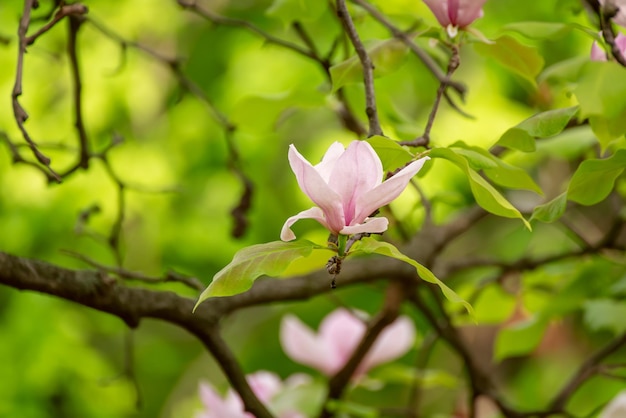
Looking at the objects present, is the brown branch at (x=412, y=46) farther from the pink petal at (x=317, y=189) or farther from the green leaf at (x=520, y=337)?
the green leaf at (x=520, y=337)

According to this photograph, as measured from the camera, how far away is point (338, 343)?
48.0 inches

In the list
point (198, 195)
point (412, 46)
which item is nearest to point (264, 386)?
point (412, 46)

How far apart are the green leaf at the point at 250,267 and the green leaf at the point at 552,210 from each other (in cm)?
16

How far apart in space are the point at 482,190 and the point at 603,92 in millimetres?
149

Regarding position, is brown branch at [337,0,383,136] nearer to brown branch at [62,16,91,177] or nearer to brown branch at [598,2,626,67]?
brown branch at [598,2,626,67]

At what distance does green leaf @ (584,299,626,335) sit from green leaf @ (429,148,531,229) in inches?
18.5

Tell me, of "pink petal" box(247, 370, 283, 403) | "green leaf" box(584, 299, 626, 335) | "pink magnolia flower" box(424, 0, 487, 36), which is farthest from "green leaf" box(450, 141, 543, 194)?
"pink petal" box(247, 370, 283, 403)

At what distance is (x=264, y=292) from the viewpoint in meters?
0.83

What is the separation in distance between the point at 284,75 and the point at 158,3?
15.7 inches

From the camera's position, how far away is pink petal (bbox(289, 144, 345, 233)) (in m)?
0.52

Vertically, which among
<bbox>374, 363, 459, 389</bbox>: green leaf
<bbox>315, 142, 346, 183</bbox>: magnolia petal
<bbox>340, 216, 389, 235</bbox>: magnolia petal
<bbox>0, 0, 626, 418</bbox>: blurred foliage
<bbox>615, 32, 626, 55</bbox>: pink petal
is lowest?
<bbox>0, 0, 626, 418</bbox>: blurred foliage

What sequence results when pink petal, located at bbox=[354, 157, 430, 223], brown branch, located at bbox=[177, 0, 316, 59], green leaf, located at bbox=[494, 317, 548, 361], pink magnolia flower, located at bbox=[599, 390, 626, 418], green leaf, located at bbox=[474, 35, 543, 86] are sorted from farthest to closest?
green leaf, located at bbox=[494, 317, 548, 361]
brown branch, located at bbox=[177, 0, 316, 59]
pink magnolia flower, located at bbox=[599, 390, 626, 418]
green leaf, located at bbox=[474, 35, 543, 86]
pink petal, located at bbox=[354, 157, 430, 223]

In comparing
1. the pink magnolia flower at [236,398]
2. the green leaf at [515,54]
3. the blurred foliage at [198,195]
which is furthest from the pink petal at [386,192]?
the blurred foliage at [198,195]

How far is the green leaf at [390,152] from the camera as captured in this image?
21.4 inches
